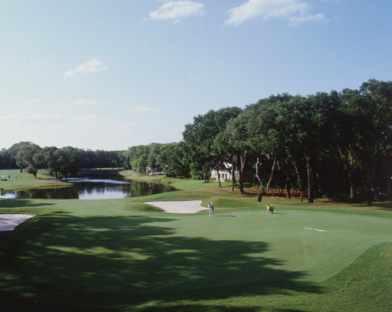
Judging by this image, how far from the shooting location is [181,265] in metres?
12.9

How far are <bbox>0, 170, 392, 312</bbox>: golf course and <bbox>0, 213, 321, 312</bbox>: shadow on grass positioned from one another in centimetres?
4

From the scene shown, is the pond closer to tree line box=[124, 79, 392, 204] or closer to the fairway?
tree line box=[124, 79, 392, 204]

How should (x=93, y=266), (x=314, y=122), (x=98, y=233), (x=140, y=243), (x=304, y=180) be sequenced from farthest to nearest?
(x=304, y=180) → (x=314, y=122) → (x=98, y=233) → (x=140, y=243) → (x=93, y=266)

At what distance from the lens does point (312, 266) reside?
1295 cm

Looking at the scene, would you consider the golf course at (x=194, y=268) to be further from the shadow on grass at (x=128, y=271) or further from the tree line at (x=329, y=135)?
the tree line at (x=329, y=135)

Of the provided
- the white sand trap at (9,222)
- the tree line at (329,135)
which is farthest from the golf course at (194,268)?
the tree line at (329,135)

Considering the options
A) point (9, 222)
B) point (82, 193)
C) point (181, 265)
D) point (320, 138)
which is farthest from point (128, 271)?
point (82, 193)

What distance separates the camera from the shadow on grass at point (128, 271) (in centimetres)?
1005

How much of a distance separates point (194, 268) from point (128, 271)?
8.93ft

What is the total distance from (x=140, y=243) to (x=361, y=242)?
12187 millimetres

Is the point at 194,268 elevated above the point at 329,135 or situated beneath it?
situated beneath

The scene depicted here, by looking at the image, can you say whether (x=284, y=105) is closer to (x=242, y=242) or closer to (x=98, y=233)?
(x=242, y=242)

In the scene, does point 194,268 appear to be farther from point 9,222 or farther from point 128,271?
point 9,222

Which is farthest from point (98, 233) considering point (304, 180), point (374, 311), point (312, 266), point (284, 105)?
point (304, 180)
